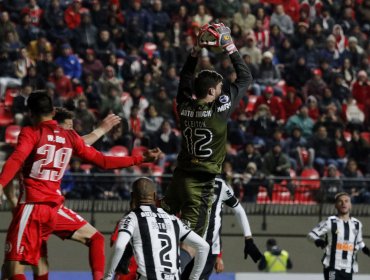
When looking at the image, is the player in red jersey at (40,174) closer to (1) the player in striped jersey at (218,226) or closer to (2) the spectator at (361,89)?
(1) the player in striped jersey at (218,226)

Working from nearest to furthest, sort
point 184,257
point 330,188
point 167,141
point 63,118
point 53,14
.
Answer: point 184,257 < point 63,118 < point 330,188 < point 167,141 < point 53,14

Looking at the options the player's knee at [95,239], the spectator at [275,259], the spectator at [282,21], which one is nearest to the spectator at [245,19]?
the spectator at [282,21]

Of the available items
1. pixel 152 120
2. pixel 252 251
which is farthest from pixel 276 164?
pixel 252 251

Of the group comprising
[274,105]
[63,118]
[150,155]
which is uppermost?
[274,105]

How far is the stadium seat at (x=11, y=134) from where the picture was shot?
61.5ft

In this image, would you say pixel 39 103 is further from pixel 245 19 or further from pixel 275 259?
pixel 245 19

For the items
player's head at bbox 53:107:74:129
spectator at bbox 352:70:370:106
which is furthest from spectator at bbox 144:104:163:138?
player's head at bbox 53:107:74:129

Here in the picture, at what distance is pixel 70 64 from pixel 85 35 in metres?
1.11

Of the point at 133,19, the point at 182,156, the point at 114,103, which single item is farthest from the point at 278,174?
the point at 182,156

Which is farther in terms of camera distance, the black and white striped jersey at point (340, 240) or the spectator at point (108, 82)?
the spectator at point (108, 82)

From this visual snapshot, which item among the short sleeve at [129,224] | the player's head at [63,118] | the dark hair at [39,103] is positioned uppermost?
the dark hair at [39,103]

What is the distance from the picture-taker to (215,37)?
389 inches

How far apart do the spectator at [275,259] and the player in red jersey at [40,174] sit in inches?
260

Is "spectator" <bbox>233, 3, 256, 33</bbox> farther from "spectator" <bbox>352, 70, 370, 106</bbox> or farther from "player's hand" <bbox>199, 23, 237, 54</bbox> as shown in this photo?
"player's hand" <bbox>199, 23, 237, 54</bbox>
